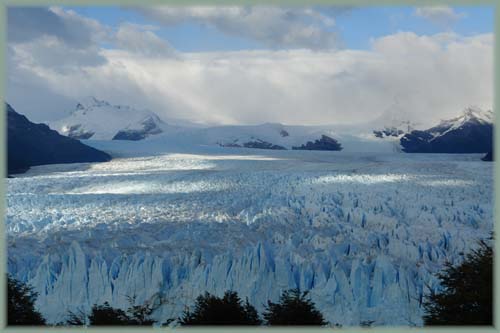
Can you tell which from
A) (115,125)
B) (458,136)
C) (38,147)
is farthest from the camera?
→ (115,125)

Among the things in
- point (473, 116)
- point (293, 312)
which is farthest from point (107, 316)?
point (473, 116)

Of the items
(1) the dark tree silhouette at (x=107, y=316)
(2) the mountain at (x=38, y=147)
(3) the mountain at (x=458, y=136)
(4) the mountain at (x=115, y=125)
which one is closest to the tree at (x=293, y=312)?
(1) the dark tree silhouette at (x=107, y=316)

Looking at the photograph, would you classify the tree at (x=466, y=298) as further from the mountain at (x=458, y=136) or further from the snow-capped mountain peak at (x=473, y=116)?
the snow-capped mountain peak at (x=473, y=116)

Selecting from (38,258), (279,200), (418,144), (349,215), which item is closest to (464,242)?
(349,215)

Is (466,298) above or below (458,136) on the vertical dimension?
below

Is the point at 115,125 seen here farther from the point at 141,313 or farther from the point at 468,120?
the point at 141,313
